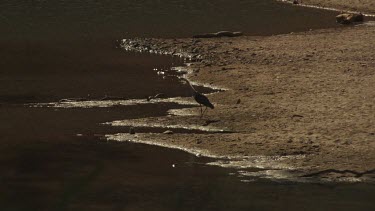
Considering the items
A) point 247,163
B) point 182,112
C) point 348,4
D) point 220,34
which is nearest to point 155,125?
point 182,112

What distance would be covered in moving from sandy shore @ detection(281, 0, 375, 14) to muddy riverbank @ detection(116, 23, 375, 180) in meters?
3.99

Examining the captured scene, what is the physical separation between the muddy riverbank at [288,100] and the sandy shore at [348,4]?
3988mm

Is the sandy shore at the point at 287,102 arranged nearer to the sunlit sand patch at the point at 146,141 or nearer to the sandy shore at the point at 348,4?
the sunlit sand patch at the point at 146,141

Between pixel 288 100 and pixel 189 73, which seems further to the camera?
pixel 189 73

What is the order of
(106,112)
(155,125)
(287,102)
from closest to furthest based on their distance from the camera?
1. (155,125)
2. (287,102)
3. (106,112)

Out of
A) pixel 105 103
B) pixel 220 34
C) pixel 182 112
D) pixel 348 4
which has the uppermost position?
pixel 348 4

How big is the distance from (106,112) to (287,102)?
2164mm

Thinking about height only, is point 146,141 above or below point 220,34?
below

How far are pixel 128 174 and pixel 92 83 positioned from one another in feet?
17.3

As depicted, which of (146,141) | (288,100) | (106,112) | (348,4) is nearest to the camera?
(146,141)

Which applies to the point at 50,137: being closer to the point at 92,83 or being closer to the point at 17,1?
the point at 92,83

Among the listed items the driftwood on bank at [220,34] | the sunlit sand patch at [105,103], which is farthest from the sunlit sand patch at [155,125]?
the driftwood on bank at [220,34]

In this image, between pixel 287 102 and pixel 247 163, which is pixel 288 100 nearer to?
pixel 287 102

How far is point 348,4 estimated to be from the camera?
72.8ft
